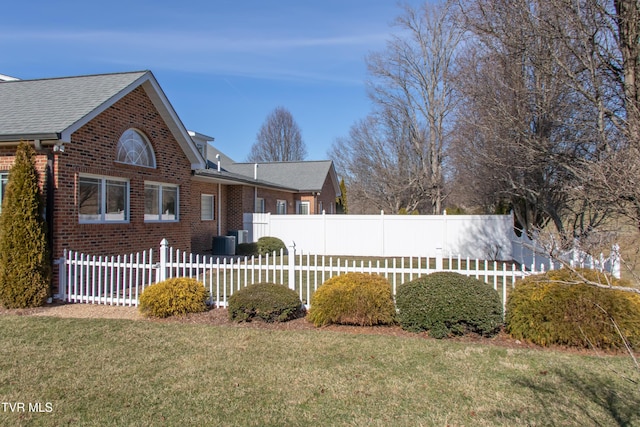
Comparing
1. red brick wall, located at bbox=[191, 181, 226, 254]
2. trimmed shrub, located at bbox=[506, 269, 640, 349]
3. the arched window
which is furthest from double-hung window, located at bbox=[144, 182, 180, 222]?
trimmed shrub, located at bbox=[506, 269, 640, 349]

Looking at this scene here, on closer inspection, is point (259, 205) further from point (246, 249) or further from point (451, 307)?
point (451, 307)

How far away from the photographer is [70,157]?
8.73 meters

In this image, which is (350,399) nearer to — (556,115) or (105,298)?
(105,298)

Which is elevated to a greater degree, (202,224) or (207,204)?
(207,204)

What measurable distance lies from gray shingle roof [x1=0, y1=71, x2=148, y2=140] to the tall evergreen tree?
2.73 ft

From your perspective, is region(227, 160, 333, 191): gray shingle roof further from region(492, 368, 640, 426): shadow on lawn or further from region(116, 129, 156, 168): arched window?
region(492, 368, 640, 426): shadow on lawn

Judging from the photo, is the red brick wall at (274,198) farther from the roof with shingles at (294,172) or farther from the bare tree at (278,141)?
the bare tree at (278,141)

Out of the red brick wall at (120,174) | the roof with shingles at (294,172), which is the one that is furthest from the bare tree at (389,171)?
the red brick wall at (120,174)

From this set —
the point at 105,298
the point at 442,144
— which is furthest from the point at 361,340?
the point at 442,144

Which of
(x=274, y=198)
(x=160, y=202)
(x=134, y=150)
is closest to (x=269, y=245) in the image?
(x=274, y=198)

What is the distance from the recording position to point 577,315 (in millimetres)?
5691

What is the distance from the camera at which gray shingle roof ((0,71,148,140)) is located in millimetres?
8591

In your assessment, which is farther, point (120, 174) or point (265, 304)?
point (120, 174)

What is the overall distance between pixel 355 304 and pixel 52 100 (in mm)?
8584
